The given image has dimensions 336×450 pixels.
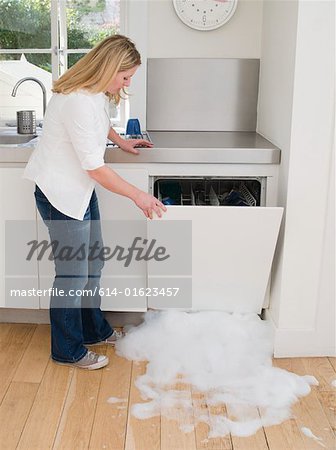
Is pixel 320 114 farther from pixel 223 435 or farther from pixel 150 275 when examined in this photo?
pixel 223 435

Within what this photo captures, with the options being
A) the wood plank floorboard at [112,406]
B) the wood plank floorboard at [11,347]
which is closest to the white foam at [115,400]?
the wood plank floorboard at [112,406]

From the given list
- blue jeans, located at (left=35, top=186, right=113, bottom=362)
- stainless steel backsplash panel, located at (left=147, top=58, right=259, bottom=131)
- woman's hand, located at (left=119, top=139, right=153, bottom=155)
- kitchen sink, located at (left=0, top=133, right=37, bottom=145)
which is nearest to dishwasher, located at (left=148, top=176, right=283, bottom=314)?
woman's hand, located at (left=119, top=139, right=153, bottom=155)

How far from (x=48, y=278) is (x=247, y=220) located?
92 cm

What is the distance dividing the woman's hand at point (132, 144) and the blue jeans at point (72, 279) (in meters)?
0.23

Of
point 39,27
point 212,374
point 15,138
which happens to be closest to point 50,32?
point 39,27

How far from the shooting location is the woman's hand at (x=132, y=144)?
2.28 meters

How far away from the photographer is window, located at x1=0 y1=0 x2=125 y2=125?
9.73ft

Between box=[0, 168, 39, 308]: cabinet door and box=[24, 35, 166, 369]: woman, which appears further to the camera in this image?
box=[0, 168, 39, 308]: cabinet door

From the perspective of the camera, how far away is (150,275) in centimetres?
237

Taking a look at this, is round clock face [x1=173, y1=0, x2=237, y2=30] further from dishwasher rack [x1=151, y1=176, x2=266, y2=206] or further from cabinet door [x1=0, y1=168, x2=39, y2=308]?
cabinet door [x1=0, y1=168, x2=39, y2=308]

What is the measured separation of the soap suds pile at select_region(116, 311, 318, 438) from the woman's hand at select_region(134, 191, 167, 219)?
602 mm

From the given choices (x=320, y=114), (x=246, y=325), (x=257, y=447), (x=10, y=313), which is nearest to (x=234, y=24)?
(x=320, y=114)

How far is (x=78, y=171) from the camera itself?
6.73ft

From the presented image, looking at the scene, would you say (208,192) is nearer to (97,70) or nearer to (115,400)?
(97,70)
